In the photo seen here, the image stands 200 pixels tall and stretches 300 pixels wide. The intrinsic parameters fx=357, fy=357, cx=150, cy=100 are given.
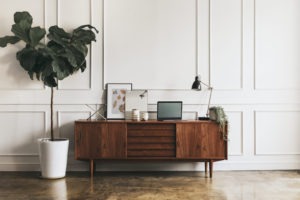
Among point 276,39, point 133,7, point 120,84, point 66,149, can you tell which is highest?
point 133,7

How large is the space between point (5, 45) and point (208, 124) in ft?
8.44

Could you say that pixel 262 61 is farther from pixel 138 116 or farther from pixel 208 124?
pixel 138 116

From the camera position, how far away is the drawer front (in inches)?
161

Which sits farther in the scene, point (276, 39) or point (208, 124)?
point (276, 39)

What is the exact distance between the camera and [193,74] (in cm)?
455

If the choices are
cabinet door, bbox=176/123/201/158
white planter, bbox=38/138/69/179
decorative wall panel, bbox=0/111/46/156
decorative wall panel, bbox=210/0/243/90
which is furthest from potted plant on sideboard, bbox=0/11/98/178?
decorative wall panel, bbox=210/0/243/90

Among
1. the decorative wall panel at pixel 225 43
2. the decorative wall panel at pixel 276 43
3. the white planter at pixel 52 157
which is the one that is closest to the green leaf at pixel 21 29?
the white planter at pixel 52 157

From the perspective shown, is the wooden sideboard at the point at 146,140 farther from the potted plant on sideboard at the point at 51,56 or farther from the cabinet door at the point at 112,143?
the potted plant on sideboard at the point at 51,56

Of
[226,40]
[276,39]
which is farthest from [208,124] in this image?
[276,39]

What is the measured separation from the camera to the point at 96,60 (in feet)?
14.8

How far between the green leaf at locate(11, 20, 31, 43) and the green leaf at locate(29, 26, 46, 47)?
0.07 meters

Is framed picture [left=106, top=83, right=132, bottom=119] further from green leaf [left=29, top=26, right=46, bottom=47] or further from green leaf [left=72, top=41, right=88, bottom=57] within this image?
green leaf [left=29, top=26, right=46, bottom=47]

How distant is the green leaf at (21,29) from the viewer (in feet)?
13.6

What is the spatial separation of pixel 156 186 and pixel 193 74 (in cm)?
156
